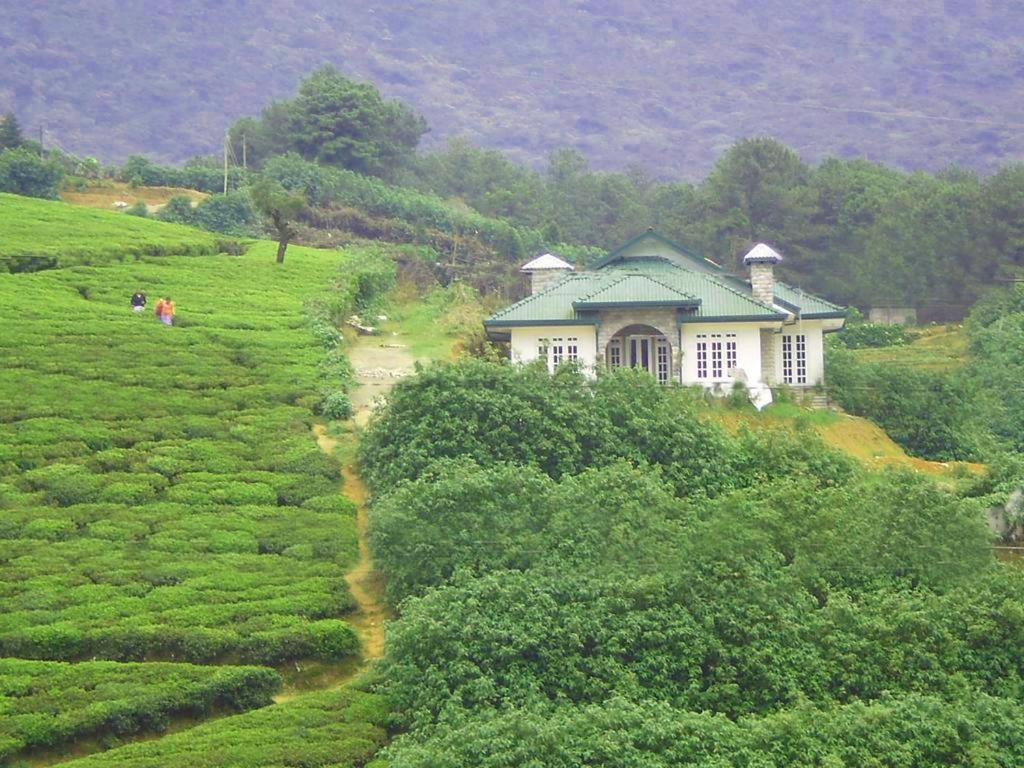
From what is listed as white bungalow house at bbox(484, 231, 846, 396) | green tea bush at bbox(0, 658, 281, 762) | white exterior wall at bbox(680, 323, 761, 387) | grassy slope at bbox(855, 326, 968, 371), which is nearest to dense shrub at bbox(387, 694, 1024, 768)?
green tea bush at bbox(0, 658, 281, 762)

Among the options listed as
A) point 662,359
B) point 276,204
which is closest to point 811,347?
point 662,359

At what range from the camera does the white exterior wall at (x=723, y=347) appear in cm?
4097

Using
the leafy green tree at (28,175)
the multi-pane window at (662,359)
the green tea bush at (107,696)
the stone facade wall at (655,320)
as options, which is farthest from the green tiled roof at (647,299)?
the leafy green tree at (28,175)

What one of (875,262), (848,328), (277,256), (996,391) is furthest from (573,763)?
(875,262)

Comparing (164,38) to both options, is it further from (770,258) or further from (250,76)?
(770,258)

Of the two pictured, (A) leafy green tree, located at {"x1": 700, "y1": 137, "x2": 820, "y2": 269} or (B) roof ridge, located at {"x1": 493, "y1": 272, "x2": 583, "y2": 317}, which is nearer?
(B) roof ridge, located at {"x1": 493, "y1": 272, "x2": 583, "y2": 317}

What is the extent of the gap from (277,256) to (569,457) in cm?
2281

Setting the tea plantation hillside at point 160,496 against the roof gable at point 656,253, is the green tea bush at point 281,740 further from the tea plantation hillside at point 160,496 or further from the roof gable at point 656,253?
the roof gable at point 656,253

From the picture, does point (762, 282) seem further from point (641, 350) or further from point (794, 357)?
point (641, 350)

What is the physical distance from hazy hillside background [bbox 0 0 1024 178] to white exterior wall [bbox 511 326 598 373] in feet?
281

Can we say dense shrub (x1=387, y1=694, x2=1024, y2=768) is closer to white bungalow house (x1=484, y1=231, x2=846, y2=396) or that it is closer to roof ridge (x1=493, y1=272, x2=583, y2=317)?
white bungalow house (x1=484, y1=231, x2=846, y2=396)

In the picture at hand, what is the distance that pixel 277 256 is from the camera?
177 ft

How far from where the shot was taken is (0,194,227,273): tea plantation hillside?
4875 cm

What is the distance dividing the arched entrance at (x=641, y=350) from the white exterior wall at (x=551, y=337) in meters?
0.57
